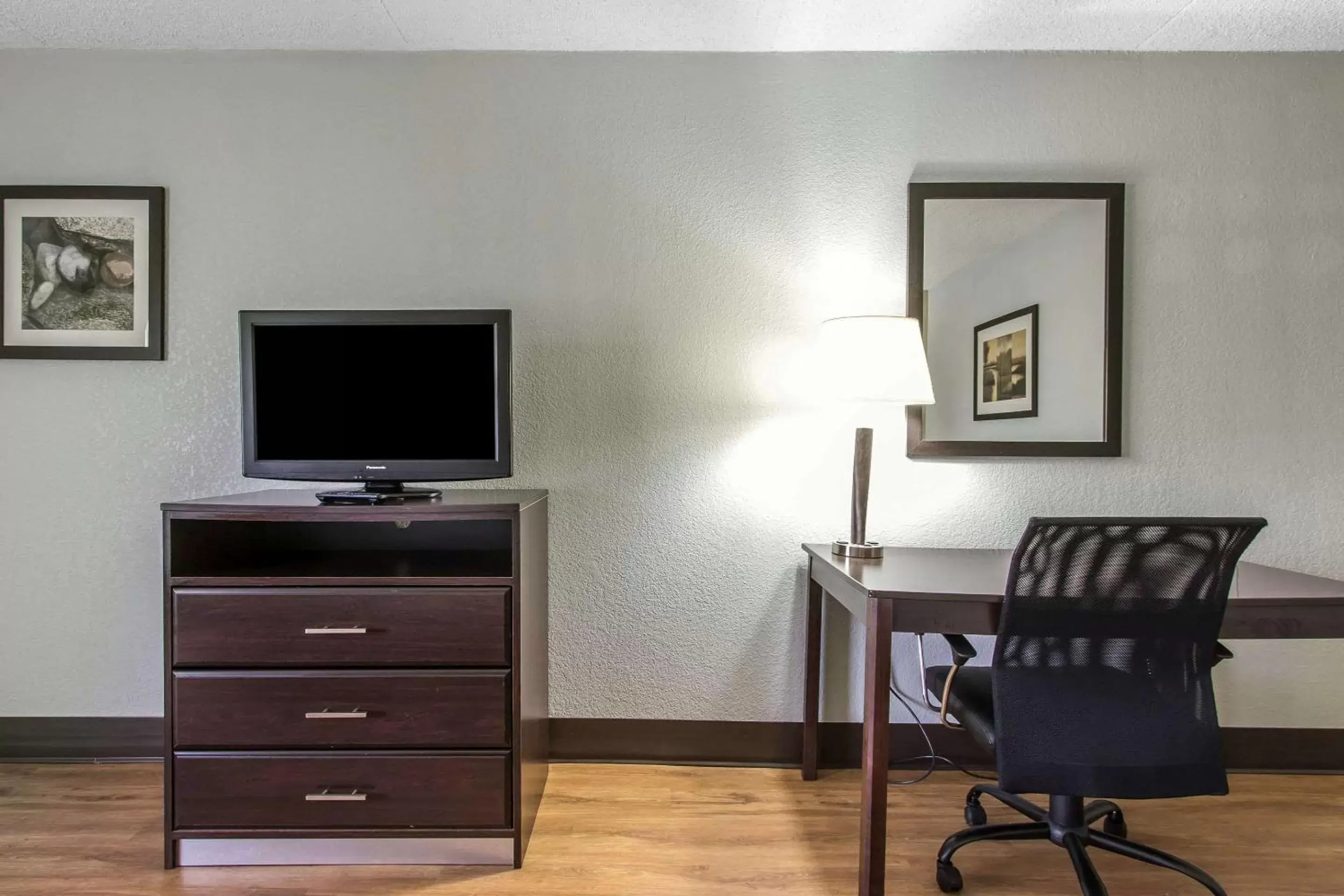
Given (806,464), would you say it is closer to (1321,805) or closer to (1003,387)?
(1003,387)

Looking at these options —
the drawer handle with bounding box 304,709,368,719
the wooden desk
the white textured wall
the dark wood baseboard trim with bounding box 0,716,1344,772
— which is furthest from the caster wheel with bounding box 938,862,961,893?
the drawer handle with bounding box 304,709,368,719

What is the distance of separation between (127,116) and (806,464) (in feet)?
7.60

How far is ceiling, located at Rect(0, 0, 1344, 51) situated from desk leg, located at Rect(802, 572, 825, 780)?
5.09ft

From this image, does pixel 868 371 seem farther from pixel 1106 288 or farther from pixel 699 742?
pixel 699 742

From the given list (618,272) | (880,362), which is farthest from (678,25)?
(880,362)

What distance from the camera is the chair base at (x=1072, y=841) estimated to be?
1.47m

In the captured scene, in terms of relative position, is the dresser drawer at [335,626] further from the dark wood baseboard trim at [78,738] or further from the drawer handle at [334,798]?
the dark wood baseboard trim at [78,738]

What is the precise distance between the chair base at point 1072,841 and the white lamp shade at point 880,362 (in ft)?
3.26

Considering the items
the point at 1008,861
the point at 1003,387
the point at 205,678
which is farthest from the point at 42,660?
the point at 1003,387

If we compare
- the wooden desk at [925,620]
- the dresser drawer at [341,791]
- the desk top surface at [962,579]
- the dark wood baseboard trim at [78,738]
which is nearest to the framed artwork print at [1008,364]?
the desk top surface at [962,579]

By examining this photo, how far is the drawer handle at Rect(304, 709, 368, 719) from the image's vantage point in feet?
5.24

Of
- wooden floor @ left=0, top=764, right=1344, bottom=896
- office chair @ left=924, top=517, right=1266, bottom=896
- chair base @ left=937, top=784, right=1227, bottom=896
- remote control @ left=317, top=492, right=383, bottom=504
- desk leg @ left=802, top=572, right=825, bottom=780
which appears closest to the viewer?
office chair @ left=924, top=517, right=1266, bottom=896

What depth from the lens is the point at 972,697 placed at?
158 centimetres

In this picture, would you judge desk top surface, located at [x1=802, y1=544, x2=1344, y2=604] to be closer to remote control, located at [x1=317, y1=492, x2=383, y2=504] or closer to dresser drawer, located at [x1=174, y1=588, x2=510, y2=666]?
dresser drawer, located at [x1=174, y1=588, x2=510, y2=666]
